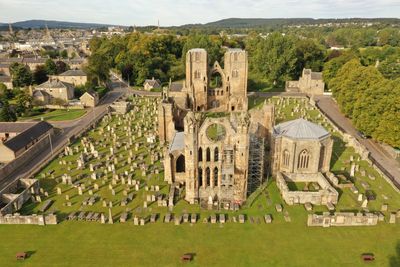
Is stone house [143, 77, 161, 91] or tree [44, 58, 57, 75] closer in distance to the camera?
stone house [143, 77, 161, 91]

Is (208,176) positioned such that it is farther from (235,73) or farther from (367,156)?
(235,73)

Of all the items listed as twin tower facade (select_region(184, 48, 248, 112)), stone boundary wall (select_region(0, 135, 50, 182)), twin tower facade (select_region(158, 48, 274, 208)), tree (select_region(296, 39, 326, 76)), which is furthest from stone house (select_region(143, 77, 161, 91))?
stone boundary wall (select_region(0, 135, 50, 182))

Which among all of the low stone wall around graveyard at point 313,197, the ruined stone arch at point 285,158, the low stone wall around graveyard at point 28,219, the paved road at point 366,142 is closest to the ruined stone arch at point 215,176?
the low stone wall around graveyard at point 313,197

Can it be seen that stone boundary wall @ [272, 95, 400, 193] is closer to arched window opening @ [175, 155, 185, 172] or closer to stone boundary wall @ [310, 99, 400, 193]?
stone boundary wall @ [310, 99, 400, 193]

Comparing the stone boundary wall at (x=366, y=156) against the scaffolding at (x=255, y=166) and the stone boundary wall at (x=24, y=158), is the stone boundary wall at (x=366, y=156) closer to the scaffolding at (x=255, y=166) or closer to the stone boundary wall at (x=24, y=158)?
the scaffolding at (x=255, y=166)

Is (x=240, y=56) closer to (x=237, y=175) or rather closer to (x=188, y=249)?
(x=237, y=175)

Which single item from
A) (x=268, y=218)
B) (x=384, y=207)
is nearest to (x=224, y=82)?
(x=268, y=218)
